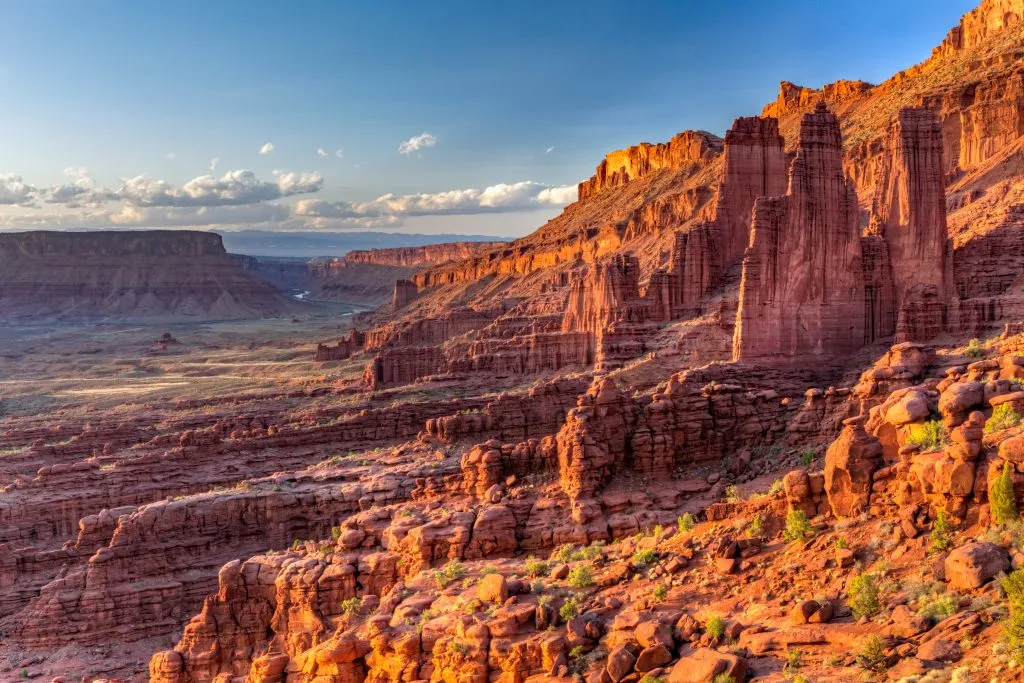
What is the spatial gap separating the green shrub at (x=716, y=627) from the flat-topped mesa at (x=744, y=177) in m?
32.5

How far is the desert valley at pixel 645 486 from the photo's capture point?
14.5m

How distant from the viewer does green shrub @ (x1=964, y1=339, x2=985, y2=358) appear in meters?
26.3

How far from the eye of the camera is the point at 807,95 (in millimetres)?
131500

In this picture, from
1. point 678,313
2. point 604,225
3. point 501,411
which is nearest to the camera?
point 501,411

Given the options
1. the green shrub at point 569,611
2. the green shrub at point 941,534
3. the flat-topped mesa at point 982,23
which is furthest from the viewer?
the flat-topped mesa at point 982,23

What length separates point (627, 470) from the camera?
25.9 metres

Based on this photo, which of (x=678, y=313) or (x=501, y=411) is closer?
(x=501, y=411)

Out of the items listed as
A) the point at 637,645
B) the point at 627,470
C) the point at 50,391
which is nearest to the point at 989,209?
the point at 627,470

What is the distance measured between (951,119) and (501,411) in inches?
1881

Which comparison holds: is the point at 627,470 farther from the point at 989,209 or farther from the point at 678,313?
the point at 989,209

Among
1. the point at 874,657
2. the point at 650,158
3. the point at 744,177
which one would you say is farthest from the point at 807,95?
the point at 874,657

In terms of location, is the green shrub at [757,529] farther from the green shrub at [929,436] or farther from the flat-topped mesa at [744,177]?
the flat-topped mesa at [744,177]

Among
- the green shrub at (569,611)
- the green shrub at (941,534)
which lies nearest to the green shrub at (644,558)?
the green shrub at (569,611)

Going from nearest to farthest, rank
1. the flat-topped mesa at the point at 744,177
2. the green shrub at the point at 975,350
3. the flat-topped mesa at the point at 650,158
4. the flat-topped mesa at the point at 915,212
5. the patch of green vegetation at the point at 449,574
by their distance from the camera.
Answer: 1. the patch of green vegetation at the point at 449,574
2. the green shrub at the point at 975,350
3. the flat-topped mesa at the point at 915,212
4. the flat-topped mesa at the point at 744,177
5. the flat-topped mesa at the point at 650,158
